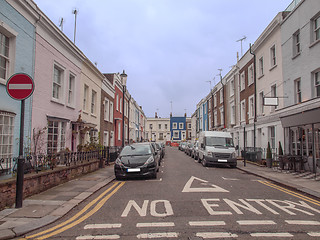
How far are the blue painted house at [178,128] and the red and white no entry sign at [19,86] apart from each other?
251 feet

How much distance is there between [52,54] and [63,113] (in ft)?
9.78

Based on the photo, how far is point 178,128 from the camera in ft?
270

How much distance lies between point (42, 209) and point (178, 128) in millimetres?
76848

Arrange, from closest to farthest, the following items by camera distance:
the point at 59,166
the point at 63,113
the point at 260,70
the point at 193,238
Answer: the point at 193,238 < the point at 59,166 < the point at 63,113 < the point at 260,70

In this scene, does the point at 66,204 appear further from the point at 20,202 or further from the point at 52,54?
the point at 52,54

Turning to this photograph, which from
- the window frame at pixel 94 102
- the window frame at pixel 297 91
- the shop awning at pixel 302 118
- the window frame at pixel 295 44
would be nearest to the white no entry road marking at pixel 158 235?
the shop awning at pixel 302 118

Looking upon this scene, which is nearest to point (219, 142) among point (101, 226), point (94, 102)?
point (94, 102)

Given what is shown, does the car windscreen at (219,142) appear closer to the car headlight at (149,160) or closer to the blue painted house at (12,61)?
the car headlight at (149,160)

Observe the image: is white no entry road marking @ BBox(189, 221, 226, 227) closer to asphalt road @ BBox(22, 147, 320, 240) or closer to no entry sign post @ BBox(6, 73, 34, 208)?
asphalt road @ BBox(22, 147, 320, 240)

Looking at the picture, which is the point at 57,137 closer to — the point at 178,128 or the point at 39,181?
the point at 39,181

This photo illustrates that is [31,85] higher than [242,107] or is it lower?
lower

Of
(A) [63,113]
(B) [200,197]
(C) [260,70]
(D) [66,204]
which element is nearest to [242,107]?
(C) [260,70]

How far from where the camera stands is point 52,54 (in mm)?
12031

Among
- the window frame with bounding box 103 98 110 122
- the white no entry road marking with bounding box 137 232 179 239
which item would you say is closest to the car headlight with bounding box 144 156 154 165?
the white no entry road marking with bounding box 137 232 179 239
